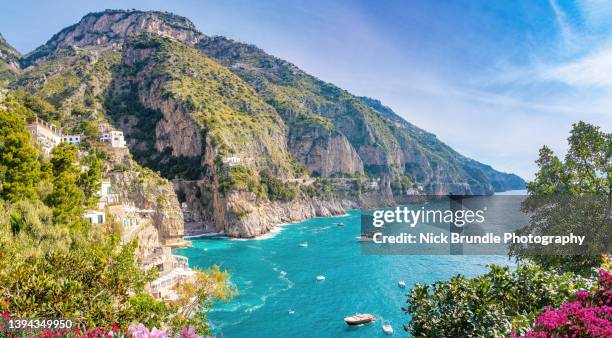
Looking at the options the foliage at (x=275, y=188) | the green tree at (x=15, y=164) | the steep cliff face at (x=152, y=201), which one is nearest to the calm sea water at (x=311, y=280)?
the steep cliff face at (x=152, y=201)

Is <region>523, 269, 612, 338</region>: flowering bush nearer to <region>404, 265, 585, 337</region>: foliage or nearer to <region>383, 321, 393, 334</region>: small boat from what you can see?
<region>404, 265, 585, 337</region>: foliage

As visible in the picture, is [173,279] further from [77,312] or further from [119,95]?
[119,95]

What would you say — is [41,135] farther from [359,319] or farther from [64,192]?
[359,319]

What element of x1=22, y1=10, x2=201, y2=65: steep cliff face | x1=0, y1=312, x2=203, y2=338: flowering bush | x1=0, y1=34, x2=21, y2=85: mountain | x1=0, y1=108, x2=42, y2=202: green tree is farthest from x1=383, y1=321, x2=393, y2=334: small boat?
x1=22, y1=10, x2=201, y2=65: steep cliff face

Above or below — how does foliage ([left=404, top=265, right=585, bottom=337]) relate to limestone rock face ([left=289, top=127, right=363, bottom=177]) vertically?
below

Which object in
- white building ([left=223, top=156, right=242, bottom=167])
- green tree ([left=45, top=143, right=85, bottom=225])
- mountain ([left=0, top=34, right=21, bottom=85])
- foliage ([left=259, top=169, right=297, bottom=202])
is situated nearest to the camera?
green tree ([left=45, top=143, right=85, bottom=225])

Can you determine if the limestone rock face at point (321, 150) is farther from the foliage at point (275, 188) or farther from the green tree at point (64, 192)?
the green tree at point (64, 192)

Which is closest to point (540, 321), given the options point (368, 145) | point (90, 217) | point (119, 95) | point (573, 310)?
point (573, 310)
